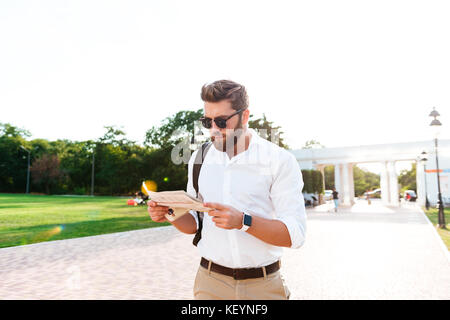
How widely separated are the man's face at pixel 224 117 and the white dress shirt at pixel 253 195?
12 centimetres

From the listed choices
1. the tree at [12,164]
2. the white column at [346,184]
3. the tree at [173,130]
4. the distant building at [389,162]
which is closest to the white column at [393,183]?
the distant building at [389,162]

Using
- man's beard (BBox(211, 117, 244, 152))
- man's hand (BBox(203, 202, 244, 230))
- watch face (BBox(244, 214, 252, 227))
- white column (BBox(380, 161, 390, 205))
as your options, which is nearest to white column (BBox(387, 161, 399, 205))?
white column (BBox(380, 161, 390, 205))

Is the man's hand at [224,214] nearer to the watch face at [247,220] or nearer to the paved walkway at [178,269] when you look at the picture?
the watch face at [247,220]

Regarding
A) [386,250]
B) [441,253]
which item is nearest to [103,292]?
[386,250]

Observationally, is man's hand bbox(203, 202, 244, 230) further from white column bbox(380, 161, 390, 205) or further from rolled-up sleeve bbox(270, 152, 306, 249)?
white column bbox(380, 161, 390, 205)

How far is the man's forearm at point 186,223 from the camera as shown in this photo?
2.35 m

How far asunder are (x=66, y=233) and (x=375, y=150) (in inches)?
1257

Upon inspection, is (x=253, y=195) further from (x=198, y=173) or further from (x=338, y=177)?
(x=338, y=177)

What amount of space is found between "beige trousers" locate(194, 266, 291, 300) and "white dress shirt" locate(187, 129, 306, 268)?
93mm

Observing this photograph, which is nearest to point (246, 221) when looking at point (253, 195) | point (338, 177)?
point (253, 195)

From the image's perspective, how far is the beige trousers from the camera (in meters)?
2.15

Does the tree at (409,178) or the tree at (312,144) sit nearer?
the tree at (409,178)

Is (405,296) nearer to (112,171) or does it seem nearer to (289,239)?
(289,239)

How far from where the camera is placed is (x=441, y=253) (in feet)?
31.4
